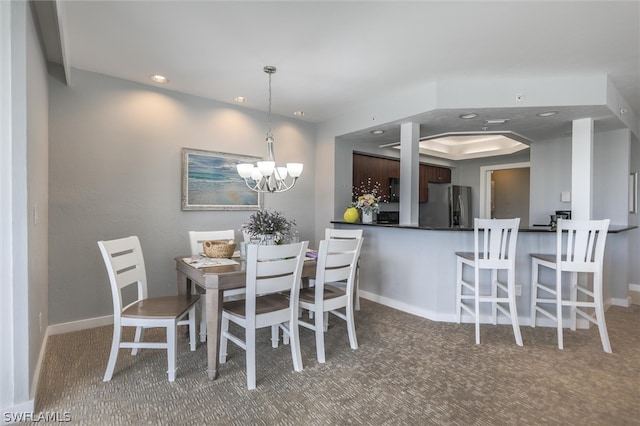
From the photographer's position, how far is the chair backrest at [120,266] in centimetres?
220

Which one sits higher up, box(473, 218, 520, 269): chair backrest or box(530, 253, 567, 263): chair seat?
box(473, 218, 520, 269): chair backrest

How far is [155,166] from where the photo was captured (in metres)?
3.62

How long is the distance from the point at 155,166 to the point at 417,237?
3051mm

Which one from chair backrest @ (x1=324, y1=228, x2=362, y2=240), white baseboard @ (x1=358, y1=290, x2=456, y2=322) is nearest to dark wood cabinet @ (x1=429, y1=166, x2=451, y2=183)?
white baseboard @ (x1=358, y1=290, x2=456, y2=322)

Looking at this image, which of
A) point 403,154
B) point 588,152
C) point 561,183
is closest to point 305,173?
point 403,154

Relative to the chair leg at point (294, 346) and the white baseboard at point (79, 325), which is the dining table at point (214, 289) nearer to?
the chair leg at point (294, 346)

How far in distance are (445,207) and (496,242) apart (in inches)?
145

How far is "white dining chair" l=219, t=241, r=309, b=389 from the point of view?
2170mm

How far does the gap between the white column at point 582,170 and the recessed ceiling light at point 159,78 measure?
454 centimetres

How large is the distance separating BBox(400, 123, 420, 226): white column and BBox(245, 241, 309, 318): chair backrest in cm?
200

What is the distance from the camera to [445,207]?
6551 millimetres

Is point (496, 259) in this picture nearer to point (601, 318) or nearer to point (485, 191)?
point (601, 318)

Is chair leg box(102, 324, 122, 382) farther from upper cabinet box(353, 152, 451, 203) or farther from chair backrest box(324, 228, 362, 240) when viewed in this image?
upper cabinet box(353, 152, 451, 203)

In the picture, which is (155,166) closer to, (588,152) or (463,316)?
(463,316)
